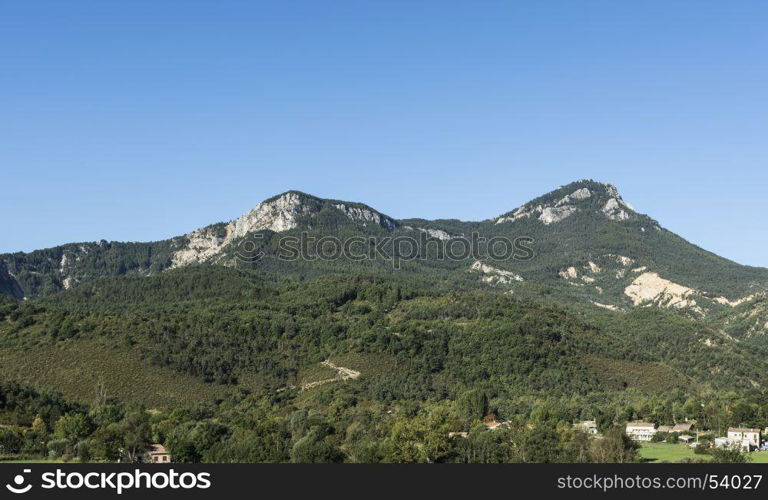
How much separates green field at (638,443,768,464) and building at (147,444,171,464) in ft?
147

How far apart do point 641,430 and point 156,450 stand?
204ft

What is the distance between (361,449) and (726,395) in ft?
277

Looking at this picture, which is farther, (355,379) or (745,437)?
(355,379)

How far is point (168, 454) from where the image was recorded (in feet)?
263

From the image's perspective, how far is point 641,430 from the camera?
11000 cm

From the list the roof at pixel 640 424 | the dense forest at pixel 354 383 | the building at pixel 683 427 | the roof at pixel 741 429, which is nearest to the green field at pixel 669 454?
the dense forest at pixel 354 383

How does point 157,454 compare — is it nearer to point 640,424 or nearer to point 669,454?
point 669,454

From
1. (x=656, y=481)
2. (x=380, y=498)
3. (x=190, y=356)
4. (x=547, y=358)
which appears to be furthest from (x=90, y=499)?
(x=547, y=358)

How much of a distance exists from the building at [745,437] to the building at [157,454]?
59.1 m

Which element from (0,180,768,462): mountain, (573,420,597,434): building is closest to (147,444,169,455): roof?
(0,180,768,462): mountain

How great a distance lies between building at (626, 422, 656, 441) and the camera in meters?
108

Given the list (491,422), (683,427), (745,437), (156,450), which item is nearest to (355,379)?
(491,422)

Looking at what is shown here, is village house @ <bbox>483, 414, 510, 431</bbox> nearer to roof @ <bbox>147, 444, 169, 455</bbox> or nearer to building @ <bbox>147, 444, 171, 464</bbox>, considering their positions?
roof @ <bbox>147, 444, 169, 455</bbox>

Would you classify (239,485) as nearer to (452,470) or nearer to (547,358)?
(452,470)
